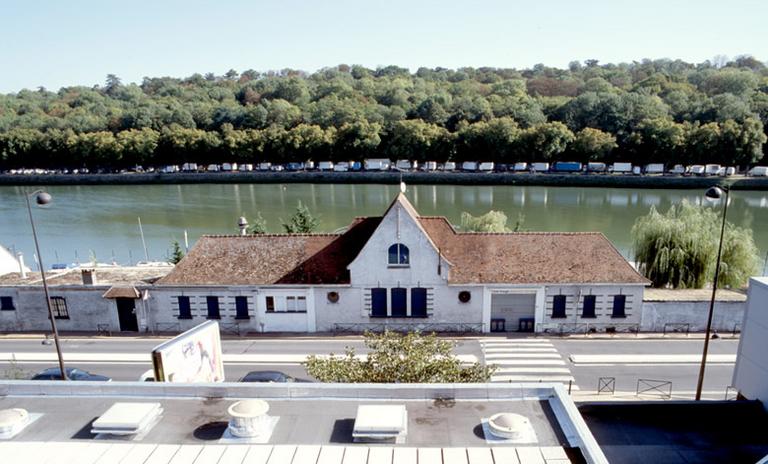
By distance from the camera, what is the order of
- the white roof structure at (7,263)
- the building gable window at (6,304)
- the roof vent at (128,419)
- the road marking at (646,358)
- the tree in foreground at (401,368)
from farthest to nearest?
the white roof structure at (7,263)
the building gable window at (6,304)
the road marking at (646,358)
the tree in foreground at (401,368)
the roof vent at (128,419)

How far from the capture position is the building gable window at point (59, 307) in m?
30.7

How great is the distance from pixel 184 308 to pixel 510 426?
78.2 ft

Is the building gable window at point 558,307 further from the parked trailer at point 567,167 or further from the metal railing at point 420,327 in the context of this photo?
the parked trailer at point 567,167

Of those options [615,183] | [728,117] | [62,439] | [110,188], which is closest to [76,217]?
[110,188]

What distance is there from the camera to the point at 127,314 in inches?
1220

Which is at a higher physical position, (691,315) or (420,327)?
(691,315)

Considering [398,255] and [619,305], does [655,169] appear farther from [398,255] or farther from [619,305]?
[398,255]

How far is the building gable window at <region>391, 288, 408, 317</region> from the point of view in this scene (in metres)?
29.7

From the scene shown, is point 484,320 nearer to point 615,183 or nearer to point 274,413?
point 274,413

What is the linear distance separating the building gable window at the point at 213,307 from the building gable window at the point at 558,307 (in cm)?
1885

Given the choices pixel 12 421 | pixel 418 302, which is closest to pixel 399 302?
pixel 418 302

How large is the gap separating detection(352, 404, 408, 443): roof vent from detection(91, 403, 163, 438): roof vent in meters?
4.70

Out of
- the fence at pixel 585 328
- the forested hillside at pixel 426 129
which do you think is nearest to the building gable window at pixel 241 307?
the fence at pixel 585 328

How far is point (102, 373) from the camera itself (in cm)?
2569
